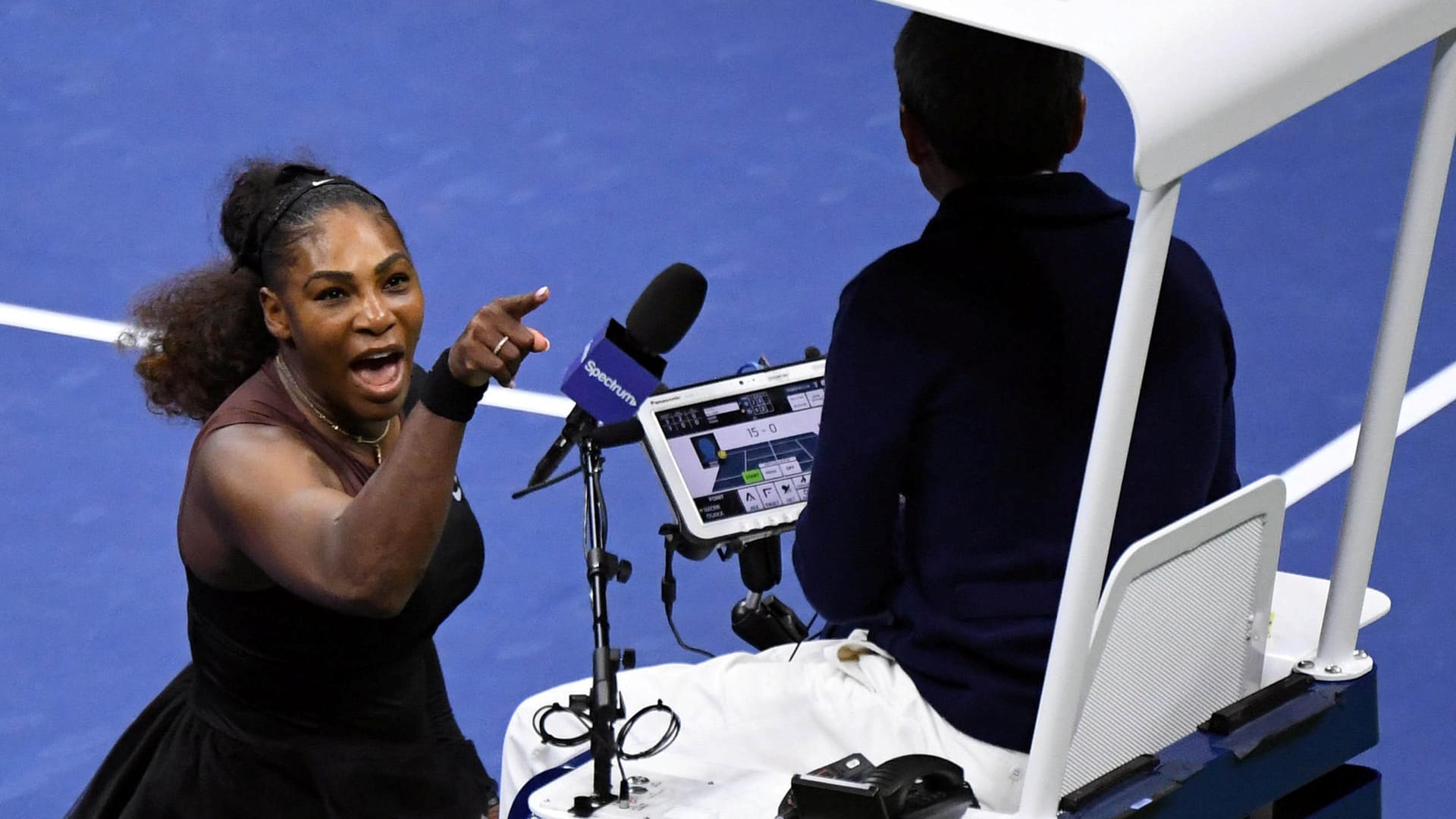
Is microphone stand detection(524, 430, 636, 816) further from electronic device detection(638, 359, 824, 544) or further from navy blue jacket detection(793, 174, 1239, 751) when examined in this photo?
electronic device detection(638, 359, 824, 544)

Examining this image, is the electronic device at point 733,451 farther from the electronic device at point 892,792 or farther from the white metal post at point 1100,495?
the white metal post at point 1100,495

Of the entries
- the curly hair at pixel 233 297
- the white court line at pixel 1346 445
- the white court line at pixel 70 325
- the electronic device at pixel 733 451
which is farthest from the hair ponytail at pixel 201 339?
the white court line at pixel 1346 445

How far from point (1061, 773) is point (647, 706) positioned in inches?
33.8

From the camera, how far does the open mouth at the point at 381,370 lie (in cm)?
346

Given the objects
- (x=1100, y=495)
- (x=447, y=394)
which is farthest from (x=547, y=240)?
(x=1100, y=495)

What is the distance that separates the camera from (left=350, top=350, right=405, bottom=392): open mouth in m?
3.46

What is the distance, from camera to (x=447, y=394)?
2891mm

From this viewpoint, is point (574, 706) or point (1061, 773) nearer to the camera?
point (1061, 773)

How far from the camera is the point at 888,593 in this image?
3127 millimetres

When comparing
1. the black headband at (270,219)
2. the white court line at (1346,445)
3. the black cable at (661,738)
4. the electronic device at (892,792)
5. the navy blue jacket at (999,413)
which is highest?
the black headband at (270,219)

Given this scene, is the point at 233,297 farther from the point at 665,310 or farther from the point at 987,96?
the point at 987,96

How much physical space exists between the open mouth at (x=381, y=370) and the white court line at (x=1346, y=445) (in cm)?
339

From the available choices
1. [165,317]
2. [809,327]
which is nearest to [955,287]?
[165,317]

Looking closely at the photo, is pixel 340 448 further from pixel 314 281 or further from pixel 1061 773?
pixel 1061 773
